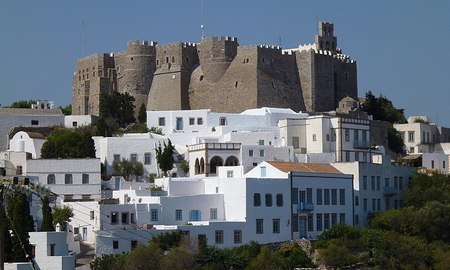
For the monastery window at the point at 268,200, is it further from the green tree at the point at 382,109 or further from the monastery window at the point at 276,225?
the green tree at the point at 382,109

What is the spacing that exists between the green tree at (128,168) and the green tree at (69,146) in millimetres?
1833

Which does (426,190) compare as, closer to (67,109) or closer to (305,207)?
(305,207)

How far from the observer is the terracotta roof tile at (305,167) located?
173 ft

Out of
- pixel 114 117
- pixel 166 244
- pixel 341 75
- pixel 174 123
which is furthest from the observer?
pixel 341 75

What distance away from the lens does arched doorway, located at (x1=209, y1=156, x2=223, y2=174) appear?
58625 mm

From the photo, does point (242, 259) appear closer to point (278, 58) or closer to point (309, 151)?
point (309, 151)

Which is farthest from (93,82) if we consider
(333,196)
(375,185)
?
(333,196)

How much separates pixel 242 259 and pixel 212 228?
2.46 m

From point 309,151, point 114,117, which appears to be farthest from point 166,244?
point 114,117

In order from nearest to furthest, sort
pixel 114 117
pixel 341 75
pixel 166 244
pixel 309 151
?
1. pixel 166 244
2. pixel 309 151
3. pixel 114 117
4. pixel 341 75

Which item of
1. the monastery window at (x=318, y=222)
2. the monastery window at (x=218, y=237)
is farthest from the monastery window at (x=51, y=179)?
the monastery window at (x=318, y=222)

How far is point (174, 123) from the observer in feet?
216

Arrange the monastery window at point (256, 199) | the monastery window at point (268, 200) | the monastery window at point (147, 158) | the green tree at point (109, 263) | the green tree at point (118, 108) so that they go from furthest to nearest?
the green tree at point (118, 108) < the monastery window at point (147, 158) < the monastery window at point (268, 200) < the monastery window at point (256, 199) < the green tree at point (109, 263)

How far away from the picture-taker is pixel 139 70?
75000 mm
